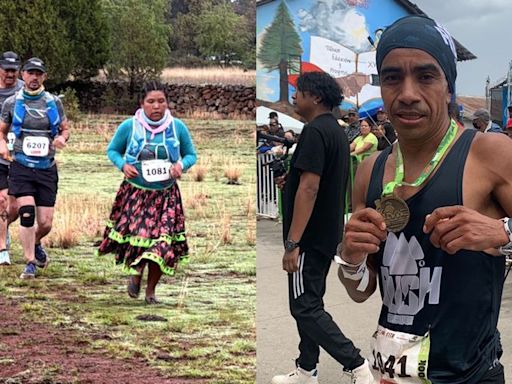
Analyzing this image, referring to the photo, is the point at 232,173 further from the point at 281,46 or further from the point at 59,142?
the point at 281,46

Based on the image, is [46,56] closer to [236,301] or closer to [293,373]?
[236,301]

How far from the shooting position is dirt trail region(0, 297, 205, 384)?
13.2ft

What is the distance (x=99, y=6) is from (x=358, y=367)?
2.54m

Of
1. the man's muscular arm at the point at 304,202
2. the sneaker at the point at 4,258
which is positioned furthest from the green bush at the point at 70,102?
the man's muscular arm at the point at 304,202

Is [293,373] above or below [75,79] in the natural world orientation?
below

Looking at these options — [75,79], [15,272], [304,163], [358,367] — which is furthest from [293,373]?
[75,79]

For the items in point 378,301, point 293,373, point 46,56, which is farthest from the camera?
point 378,301

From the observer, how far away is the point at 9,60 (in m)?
4.23

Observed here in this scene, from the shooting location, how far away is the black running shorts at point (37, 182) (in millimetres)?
4414

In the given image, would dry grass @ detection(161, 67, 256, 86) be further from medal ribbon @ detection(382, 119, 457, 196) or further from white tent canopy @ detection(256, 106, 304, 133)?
white tent canopy @ detection(256, 106, 304, 133)

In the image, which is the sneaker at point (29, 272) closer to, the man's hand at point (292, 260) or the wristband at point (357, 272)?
the man's hand at point (292, 260)

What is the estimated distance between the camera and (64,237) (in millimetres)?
4492

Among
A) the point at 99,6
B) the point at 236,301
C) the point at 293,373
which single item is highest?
the point at 99,6

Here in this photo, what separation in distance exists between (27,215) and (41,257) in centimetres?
27
